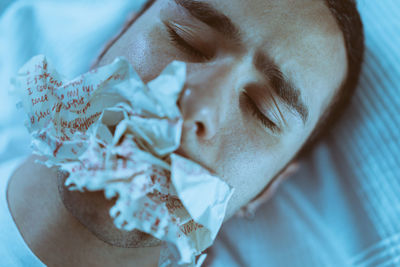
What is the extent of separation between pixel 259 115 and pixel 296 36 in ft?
0.75

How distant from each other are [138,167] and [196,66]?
28 cm

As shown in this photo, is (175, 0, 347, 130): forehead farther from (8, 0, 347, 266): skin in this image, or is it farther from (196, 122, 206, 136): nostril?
(196, 122, 206, 136): nostril

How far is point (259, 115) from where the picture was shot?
2.90 feet

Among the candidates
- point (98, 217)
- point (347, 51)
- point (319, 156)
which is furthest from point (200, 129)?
point (319, 156)

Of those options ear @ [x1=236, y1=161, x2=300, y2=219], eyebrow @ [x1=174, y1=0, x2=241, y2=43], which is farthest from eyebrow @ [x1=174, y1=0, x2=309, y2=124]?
ear @ [x1=236, y1=161, x2=300, y2=219]

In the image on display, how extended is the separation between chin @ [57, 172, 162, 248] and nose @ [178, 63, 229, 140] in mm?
273

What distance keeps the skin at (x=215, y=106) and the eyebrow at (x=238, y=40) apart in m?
0.01

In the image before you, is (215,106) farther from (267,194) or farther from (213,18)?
(267,194)

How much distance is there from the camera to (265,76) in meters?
0.86

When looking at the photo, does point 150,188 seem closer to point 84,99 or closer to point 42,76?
point 84,99

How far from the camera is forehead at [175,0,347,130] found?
0.84 metres

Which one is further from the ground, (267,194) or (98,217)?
(98,217)

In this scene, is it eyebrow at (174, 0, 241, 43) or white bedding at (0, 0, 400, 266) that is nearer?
eyebrow at (174, 0, 241, 43)

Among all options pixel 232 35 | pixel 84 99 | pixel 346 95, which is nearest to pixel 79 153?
pixel 84 99
